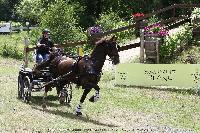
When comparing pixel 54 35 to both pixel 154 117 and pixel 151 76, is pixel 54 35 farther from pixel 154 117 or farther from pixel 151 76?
pixel 154 117

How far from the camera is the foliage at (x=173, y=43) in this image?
76.7 feet

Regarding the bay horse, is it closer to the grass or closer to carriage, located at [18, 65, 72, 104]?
the grass

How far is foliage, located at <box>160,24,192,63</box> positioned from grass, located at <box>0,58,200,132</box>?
3401mm

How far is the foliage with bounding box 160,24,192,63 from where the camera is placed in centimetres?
2337

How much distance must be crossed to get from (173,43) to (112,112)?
860cm

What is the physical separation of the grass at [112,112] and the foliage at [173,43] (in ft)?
11.2

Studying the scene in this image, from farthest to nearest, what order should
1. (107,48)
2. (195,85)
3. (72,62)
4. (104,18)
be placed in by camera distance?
(104,18) → (195,85) → (72,62) → (107,48)

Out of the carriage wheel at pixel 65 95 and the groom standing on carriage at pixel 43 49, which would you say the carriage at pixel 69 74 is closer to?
the carriage wheel at pixel 65 95

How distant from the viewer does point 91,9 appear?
47.0 m

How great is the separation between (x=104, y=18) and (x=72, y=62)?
21.4 metres

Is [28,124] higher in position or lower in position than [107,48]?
lower

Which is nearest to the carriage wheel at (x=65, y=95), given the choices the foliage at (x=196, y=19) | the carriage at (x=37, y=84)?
Answer: the carriage at (x=37, y=84)

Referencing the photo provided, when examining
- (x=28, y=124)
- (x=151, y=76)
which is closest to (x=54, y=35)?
(x=151, y=76)

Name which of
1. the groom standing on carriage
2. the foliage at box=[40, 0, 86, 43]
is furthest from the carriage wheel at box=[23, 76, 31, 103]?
the foliage at box=[40, 0, 86, 43]
